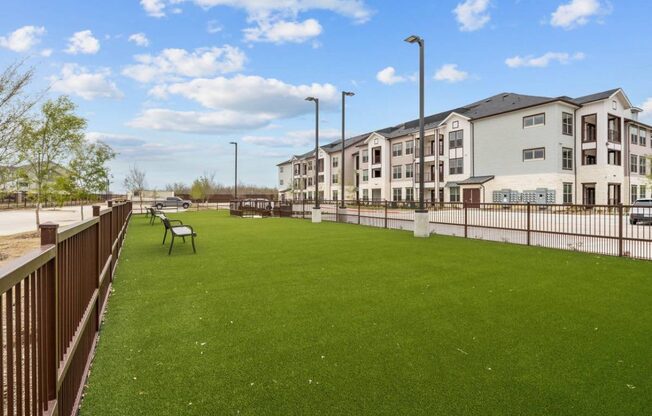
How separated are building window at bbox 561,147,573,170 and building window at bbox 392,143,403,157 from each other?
72.0ft

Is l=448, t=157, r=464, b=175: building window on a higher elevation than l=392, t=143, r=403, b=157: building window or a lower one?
lower

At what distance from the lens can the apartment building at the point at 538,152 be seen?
36.5 meters

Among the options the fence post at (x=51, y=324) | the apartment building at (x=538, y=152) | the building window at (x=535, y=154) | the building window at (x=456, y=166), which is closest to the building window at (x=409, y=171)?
the apartment building at (x=538, y=152)

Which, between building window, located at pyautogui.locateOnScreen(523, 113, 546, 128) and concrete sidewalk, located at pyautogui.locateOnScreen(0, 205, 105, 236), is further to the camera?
building window, located at pyautogui.locateOnScreen(523, 113, 546, 128)

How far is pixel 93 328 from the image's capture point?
449 cm

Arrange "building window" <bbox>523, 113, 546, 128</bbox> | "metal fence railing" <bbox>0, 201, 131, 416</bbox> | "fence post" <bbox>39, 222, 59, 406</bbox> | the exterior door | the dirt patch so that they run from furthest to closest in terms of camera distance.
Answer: the exterior door < "building window" <bbox>523, 113, 546, 128</bbox> < the dirt patch < "fence post" <bbox>39, 222, 59, 406</bbox> < "metal fence railing" <bbox>0, 201, 131, 416</bbox>

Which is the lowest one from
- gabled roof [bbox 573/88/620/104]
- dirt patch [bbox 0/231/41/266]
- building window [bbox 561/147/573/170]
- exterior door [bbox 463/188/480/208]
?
dirt patch [bbox 0/231/41/266]

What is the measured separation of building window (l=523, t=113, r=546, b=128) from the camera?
36.8 m

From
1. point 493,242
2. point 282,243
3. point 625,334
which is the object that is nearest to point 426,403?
point 625,334

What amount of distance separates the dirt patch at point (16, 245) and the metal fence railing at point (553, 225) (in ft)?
45.2

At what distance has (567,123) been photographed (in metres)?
37.0

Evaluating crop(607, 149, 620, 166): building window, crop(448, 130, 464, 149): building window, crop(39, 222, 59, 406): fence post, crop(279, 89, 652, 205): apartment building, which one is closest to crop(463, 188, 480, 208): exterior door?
crop(279, 89, 652, 205): apartment building

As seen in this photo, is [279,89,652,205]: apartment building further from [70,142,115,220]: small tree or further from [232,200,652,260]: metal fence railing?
[70,142,115,220]: small tree

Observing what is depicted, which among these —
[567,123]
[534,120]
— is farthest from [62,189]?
[567,123]
